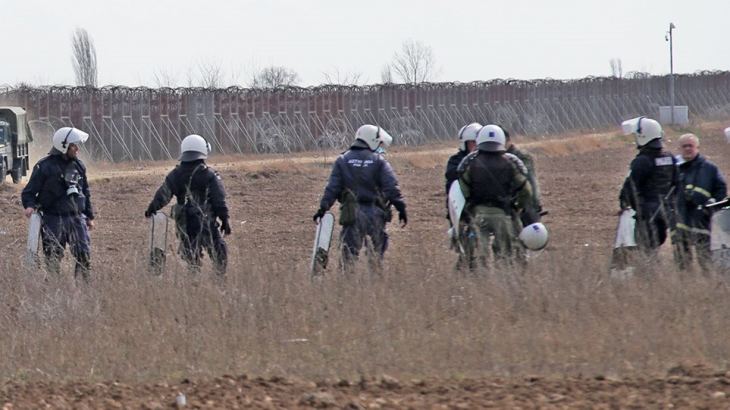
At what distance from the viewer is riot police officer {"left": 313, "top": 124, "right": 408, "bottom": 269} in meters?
11.9

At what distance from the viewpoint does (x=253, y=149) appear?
5081 cm

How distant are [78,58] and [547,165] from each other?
133ft

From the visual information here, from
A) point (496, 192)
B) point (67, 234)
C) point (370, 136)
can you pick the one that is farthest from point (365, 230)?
point (67, 234)

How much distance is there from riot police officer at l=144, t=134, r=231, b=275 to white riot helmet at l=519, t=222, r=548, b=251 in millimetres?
2414

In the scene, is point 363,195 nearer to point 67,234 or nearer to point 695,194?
point 67,234

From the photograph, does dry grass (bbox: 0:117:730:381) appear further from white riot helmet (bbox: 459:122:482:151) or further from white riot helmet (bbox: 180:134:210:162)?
white riot helmet (bbox: 459:122:482:151)

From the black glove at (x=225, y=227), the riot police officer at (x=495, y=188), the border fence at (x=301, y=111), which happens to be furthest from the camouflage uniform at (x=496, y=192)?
the border fence at (x=301, y=111)

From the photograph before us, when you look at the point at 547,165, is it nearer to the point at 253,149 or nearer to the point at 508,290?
the point at 253,149

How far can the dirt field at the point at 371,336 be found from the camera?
311 inches

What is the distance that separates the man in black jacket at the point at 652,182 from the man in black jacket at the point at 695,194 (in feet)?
0.30

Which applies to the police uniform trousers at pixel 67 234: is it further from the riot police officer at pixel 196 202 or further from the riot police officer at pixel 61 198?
the riot police officer at pixel 196 202

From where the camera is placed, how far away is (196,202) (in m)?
11.9

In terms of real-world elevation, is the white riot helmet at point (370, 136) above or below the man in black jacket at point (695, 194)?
above

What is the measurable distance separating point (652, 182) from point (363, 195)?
2370mm
